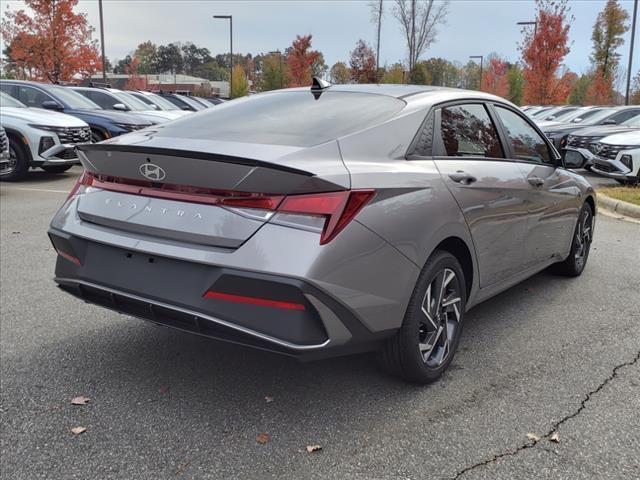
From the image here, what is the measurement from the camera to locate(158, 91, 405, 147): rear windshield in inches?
116

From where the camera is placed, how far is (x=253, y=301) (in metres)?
2.49

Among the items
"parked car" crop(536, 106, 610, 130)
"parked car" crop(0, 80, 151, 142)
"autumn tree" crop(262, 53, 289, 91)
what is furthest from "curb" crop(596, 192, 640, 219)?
"autumn tree" crop(262, 53, 289, 91)

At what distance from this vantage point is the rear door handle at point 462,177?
130 inches

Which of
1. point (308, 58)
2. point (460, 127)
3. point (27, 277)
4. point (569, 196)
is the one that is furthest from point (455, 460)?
point (308, 58)

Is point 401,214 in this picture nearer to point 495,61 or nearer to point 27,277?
point 27,277

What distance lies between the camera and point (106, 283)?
112 inches

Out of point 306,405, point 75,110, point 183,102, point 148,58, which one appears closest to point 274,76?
point 183,102

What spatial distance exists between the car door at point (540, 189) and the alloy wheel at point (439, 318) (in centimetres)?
111

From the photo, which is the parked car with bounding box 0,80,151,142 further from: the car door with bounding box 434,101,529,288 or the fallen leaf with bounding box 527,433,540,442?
the fallen leaf with bounding box 527,433,540,442

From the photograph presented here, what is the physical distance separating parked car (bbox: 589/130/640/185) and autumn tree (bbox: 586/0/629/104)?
95.7ft

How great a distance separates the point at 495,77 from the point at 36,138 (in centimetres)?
5891

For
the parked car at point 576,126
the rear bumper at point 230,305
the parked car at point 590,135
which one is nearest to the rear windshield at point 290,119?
the rear bumper at point 230,305

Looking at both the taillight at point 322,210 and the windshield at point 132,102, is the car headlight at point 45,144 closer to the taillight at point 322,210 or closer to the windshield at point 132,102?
the windshield at point 132,102

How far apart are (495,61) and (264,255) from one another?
6724 centimetres
